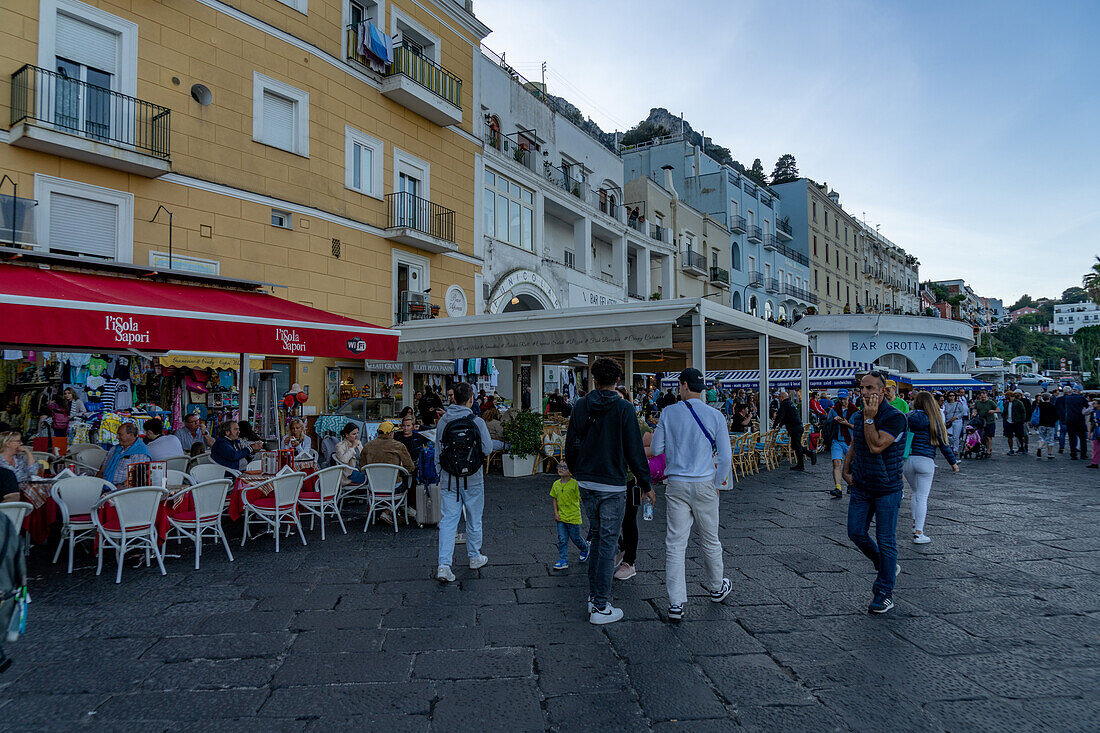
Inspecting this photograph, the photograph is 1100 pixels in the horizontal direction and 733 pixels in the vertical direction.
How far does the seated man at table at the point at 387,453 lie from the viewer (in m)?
7.65

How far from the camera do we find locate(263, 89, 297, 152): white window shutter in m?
14.3

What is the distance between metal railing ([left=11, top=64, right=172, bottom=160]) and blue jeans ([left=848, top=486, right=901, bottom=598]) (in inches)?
492

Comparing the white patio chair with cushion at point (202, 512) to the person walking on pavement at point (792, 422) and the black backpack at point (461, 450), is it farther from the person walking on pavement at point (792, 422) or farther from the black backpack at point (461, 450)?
the person walking on pavement at point (792, 422)

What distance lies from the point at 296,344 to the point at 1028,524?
8.84m

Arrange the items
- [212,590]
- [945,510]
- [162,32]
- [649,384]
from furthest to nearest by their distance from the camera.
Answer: [649,384] → [162,32] → [945,510] → [212,590]

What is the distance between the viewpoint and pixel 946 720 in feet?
10.2

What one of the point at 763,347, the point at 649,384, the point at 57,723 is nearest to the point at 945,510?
the point at 763,347

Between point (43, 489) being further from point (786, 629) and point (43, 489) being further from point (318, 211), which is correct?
point (318, 211)

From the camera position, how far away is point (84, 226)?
11125mm

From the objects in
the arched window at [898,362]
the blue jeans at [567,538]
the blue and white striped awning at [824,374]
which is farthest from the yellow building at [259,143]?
the arched window at [898,362]

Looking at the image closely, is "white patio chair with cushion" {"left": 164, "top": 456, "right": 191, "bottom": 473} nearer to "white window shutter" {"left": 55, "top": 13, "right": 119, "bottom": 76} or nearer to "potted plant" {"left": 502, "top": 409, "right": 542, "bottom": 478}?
"potted plant" {"left": 502, "top": 409, "right": 542, "bottom": 478}

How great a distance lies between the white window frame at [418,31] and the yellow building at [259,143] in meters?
0.05

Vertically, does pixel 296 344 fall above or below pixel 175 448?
above

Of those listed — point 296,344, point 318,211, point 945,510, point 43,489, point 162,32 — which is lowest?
point 945,510
